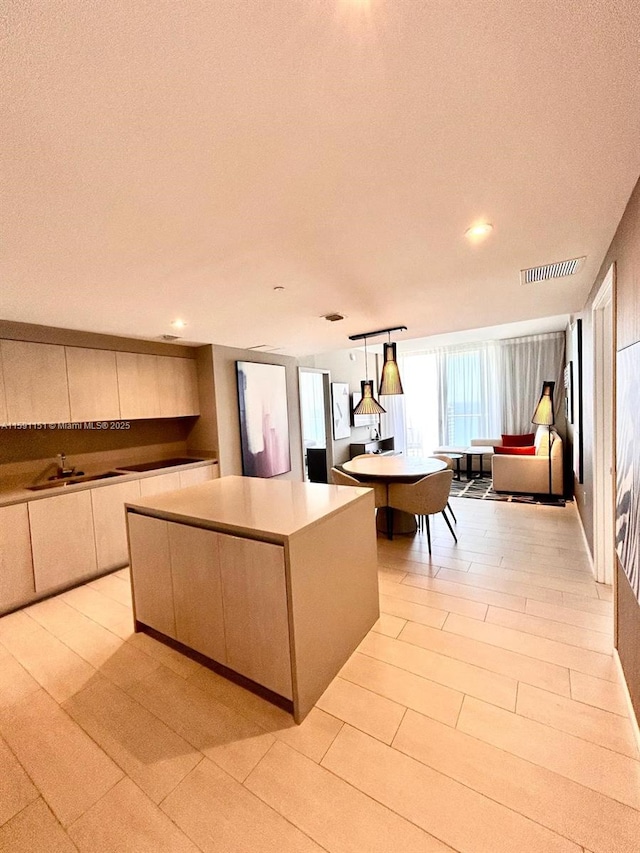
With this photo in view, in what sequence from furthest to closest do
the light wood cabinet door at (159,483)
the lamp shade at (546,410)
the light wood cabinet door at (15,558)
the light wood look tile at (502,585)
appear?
the lamp shade at (546,410) → the light wood cabinet door at (159,483) → the light wood cabinet door at (15,558) → the light wood look tile at (502,585)

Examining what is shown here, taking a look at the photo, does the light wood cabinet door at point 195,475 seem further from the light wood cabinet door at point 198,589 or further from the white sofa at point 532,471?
the white sofa at point 532,471

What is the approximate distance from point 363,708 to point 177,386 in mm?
3700

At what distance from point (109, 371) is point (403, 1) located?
371cm

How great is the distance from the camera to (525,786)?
136cm

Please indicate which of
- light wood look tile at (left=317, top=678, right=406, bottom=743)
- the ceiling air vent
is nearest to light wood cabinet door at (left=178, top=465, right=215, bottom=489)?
light wood look tile at (left=317, top=678, right=406, bottom=743)

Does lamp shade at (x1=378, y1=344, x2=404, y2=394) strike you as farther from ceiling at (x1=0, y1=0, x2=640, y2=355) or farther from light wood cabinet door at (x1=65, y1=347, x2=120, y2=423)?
light wood cabinet door at (x1=65, y1=347, x2=120, y2=423)

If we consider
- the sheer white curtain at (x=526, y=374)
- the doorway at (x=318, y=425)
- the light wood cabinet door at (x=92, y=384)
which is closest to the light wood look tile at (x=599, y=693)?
the light wood cabinet door at (x=92, y=384)

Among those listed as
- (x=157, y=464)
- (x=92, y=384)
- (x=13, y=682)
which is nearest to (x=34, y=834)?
(x=13, y=682)

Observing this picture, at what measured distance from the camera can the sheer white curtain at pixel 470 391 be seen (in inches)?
276

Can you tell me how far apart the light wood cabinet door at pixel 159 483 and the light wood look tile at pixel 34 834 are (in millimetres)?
2435

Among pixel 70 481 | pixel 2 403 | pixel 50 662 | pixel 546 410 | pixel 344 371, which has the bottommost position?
pixel 50 662

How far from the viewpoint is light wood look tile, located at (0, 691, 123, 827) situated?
141cm

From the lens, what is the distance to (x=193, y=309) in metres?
2.90

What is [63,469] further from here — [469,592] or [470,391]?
[470,391]
